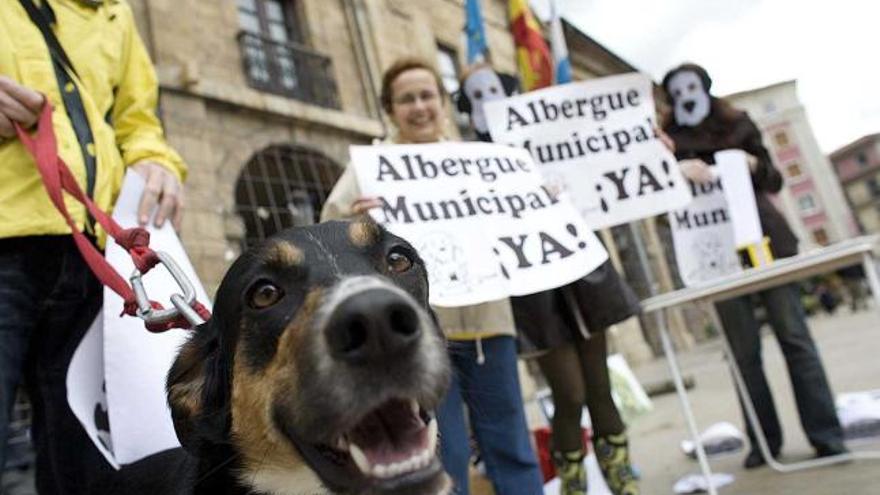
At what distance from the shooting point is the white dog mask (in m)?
4.21

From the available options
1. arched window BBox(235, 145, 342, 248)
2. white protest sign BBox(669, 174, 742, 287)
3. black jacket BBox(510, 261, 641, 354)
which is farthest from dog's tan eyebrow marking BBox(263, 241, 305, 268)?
arched window BBox(235, 145, 342, 248)

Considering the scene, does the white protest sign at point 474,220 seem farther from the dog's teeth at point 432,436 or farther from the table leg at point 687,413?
the dog's teeth at point 432,436

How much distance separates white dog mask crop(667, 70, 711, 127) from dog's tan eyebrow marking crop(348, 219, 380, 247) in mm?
3030

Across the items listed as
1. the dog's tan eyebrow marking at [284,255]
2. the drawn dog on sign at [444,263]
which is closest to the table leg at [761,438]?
the drawn dog on sign at [444,263]

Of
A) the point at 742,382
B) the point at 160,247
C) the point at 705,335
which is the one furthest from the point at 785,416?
the point at 705,335

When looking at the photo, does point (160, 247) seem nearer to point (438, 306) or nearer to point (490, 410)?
point (438, 306)

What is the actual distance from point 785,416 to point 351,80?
9.10 metres

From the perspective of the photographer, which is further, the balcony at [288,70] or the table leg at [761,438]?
the balcony at [288,70]

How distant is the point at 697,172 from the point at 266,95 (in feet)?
25.5

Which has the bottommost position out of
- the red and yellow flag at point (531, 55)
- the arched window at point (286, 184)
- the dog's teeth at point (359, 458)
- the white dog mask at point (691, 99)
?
the dog's teeth at point (359, 458)

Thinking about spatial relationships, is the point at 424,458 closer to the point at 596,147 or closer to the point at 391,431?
the point at 391,431

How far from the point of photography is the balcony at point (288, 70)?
34.6 ft

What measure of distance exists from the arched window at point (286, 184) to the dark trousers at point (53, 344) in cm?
841

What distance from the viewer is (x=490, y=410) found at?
272 cm
